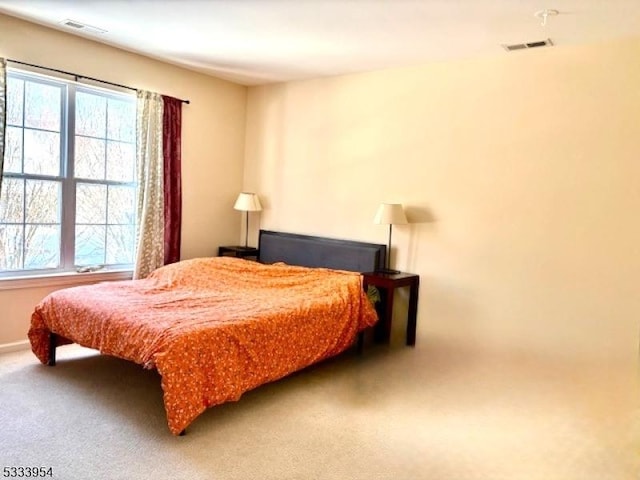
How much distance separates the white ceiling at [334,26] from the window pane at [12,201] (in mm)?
1235

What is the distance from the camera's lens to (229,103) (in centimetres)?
520

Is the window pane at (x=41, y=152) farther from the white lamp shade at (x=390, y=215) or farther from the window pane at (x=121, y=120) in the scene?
the white lamp shade at (x=390, y=215)

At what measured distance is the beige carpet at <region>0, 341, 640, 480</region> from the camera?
229cm

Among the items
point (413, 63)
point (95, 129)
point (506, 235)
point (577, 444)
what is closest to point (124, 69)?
point (95, 129)

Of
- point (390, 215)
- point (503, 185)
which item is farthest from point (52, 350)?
point (503, 185)

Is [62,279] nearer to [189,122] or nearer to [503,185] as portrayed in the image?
[189,122]

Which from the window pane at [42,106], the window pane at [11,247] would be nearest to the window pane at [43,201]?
the window pane at [11,247]

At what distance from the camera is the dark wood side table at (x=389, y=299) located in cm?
399

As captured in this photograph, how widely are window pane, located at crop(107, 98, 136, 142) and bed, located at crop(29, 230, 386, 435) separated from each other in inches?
51.5

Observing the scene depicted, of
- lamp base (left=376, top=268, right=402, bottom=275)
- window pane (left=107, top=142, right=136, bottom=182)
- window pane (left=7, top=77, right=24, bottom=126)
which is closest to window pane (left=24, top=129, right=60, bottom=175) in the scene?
window pane (left=7, top=77, right=24, bottom=126)

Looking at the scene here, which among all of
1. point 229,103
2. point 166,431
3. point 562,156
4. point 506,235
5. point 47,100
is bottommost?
point 166,431

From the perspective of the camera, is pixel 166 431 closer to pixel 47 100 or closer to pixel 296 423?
pixel 296 423

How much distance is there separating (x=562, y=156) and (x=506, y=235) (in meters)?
0.70

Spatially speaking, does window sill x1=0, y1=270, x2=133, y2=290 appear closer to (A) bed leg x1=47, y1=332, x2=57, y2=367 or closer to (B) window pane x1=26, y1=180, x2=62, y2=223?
(B) window pane x1=26, y1=180, x2=62, y2=223
